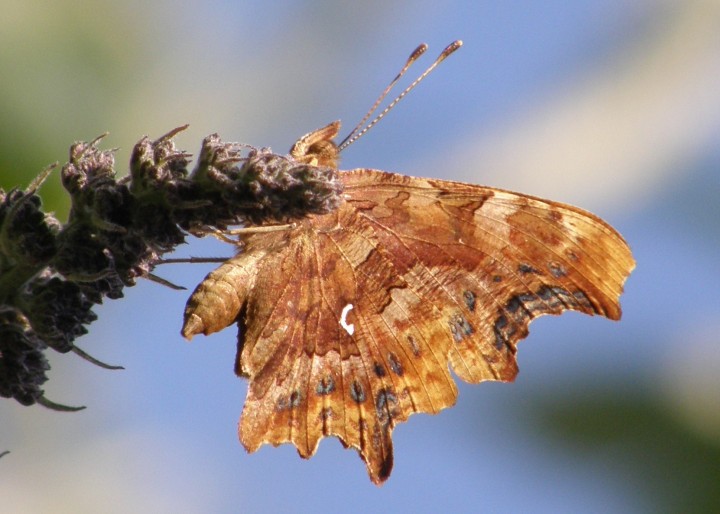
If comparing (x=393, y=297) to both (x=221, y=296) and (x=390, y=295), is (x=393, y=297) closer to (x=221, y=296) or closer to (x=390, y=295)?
(x=390, y=295)

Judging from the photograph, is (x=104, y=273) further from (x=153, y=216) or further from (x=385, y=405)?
(x=385, y=405)

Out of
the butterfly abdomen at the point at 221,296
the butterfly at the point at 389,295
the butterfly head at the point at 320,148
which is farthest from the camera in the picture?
the butterfly at the point at 389,295

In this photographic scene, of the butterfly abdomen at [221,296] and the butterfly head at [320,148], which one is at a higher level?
the butterfly head at [320,148]

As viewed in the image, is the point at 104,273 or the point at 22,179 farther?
the point at 22,179

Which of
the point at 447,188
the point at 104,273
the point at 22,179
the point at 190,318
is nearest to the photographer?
the point at 104,273

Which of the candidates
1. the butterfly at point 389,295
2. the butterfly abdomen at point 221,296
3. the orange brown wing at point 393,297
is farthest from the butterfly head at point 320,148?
the butterfly abdomen at point 221,296

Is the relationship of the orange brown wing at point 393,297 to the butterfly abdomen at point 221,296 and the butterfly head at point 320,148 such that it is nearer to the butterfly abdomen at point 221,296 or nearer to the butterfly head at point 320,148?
the butterfly abdomen at point 221,296

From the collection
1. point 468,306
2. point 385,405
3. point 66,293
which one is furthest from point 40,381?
point 468,306

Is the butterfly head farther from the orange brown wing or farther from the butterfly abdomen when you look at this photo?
the butterfly abdomen
